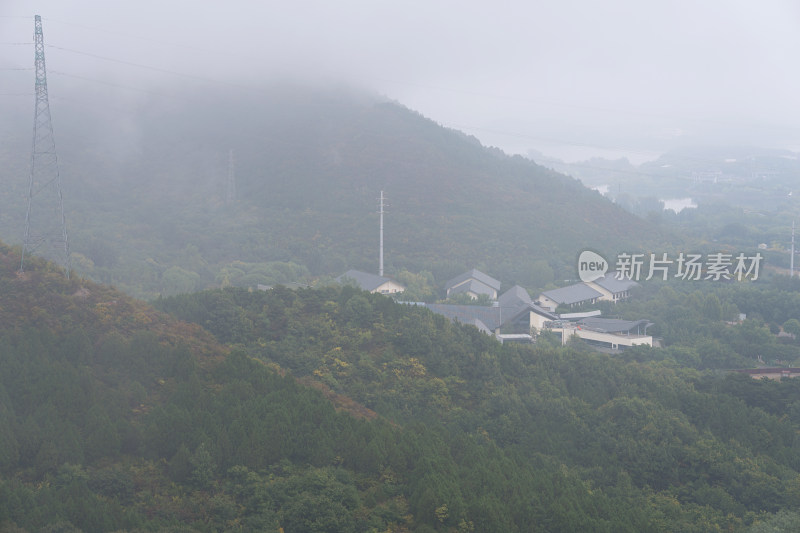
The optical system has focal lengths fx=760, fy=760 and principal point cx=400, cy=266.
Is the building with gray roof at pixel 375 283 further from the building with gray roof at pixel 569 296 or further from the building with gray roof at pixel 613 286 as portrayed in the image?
the building with gray roof at pixel 613 286

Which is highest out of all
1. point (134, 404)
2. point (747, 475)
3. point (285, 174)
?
point (285, 174)

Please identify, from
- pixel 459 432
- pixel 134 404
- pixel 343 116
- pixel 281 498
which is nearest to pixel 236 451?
pixel 281 498

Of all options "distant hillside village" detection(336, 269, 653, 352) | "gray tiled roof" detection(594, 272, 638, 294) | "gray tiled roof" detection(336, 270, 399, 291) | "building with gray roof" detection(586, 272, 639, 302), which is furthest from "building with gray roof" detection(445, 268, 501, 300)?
"gray tiled roof" detection(594, 272, 638, 294)

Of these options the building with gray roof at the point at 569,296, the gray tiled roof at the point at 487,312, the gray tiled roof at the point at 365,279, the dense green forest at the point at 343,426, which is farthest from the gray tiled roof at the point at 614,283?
the dense green forest at the point at 343,426

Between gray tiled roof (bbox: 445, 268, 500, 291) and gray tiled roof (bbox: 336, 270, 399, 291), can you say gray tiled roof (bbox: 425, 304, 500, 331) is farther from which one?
gray tiled roof (bbox: 445, 268, 500, 291)

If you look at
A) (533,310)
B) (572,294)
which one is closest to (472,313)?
(533,310)

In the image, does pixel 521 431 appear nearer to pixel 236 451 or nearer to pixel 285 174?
pixel 236 451
